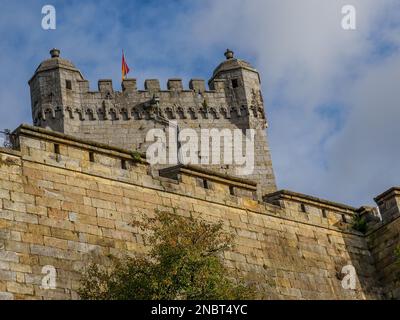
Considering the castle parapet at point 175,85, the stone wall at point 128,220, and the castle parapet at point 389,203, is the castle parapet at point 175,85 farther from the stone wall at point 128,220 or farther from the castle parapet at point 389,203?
the castle parapet at point 389,203

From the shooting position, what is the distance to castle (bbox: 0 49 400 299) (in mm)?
22719

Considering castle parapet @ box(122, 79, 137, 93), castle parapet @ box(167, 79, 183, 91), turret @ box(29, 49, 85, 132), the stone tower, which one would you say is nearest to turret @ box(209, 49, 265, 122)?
the stone tower

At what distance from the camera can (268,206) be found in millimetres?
28250

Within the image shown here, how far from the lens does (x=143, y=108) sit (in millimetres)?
47875

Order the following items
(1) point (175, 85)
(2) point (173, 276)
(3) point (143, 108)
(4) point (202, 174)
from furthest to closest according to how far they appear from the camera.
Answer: (1) point (175, 85) → (3) point (143, 108) → (4) point (202, 174) → (2) point (173, 276)

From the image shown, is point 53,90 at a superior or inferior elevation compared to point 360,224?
superior

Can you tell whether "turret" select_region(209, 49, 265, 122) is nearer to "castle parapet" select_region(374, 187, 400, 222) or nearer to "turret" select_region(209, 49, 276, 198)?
"turret" select_region(209, 49, 276, 198)

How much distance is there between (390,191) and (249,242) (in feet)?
15.1

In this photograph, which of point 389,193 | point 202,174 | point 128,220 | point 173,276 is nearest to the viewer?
point 173,276

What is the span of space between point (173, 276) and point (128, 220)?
4.30m

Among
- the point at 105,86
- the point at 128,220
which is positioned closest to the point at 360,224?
the point at 128,220

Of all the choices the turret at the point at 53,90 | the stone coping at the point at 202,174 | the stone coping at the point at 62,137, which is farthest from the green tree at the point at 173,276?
the turret at the point at 53,90

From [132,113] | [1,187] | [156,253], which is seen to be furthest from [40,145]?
[132,113]

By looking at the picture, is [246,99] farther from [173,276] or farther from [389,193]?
[173,276]
